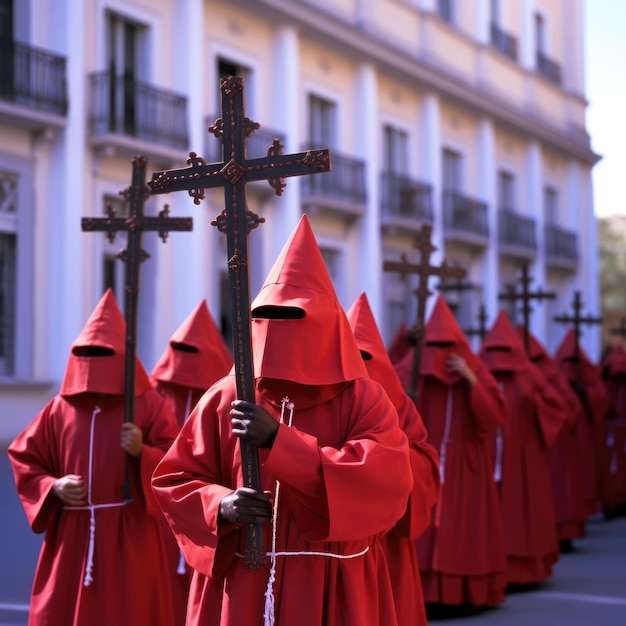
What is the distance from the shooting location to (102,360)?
595 centimetres

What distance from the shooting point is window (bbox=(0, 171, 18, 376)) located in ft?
48.0

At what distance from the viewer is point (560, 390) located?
1070cm

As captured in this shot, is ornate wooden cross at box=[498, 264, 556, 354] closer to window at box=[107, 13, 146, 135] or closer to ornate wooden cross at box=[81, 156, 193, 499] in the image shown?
ornate wooden cross at box=[81, 156, 193, 499]

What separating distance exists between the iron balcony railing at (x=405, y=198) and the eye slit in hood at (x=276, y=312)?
57.5 feet

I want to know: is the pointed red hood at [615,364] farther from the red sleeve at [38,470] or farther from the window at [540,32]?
the window at [540,32]

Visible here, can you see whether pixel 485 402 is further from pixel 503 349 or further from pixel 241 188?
pixel 241 188

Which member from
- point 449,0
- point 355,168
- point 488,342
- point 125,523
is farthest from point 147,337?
point 449,0

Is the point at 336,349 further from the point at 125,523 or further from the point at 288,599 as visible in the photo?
the point at 125,523

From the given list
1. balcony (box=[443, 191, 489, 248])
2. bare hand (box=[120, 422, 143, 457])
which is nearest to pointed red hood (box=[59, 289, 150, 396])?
bare hand (box=[120, 422, 143, 457])

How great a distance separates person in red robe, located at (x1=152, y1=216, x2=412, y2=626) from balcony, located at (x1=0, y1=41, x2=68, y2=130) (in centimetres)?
1099

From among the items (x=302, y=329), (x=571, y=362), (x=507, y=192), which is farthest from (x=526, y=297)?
(x=507, y=192)

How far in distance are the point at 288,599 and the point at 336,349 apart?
87 centimetres

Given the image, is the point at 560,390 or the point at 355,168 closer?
the point at 560,390

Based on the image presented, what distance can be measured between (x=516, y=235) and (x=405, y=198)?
5.12 m
